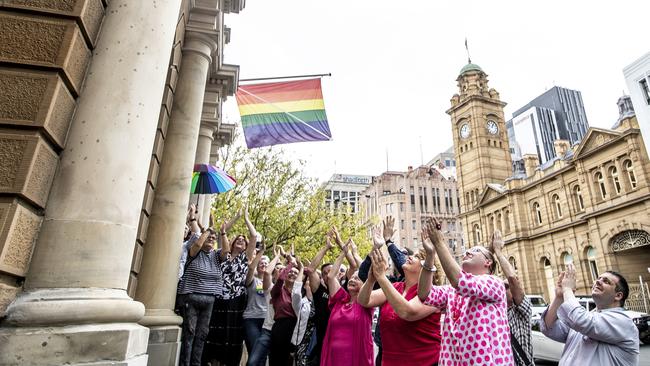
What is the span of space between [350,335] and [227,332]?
3223 millimetres

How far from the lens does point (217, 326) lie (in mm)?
6617

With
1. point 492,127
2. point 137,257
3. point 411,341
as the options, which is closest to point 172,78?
point 137,257

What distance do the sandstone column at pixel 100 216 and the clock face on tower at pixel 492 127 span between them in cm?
5854

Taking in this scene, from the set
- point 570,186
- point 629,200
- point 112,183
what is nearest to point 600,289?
point 112,183

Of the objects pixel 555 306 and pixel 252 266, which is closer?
pixel 555 306

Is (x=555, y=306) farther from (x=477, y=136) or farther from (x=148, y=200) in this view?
(x=477, y=136)

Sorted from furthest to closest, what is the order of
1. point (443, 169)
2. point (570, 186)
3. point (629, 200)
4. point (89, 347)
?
point (443, 169), point (570, 186), point (629, 200), point (89, 347)

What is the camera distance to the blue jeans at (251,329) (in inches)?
238

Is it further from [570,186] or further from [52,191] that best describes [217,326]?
[570,186]

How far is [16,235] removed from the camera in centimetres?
262

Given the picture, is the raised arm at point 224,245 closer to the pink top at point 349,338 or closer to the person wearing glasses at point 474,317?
the pink top at point 349,338

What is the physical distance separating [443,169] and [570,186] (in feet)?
191

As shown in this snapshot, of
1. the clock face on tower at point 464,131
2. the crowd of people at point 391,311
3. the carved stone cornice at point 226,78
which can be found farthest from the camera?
the clock face on tower at point 464,131

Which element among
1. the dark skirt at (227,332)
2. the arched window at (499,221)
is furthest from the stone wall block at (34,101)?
the arched window at (499,221)
